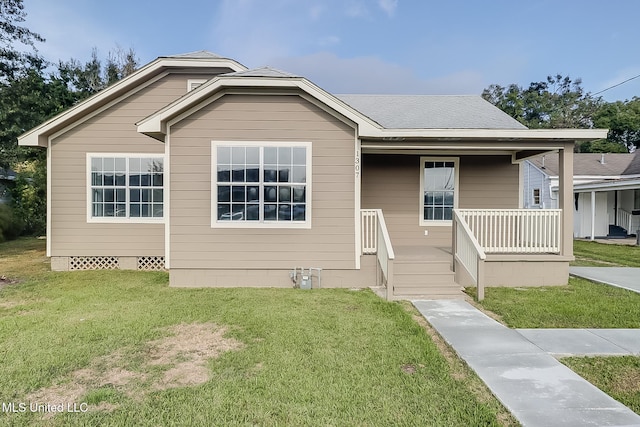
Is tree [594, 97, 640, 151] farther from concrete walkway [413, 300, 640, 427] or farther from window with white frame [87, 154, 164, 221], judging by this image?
window with white frame [87, 154, 164, 221]

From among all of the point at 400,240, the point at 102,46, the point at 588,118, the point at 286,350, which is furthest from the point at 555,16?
the point at 102,46

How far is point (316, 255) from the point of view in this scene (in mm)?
7590

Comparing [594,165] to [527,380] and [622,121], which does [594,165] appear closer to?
[622,121]

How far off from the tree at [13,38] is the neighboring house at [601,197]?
22.0 meters

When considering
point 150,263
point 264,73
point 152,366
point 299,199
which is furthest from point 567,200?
point 150,263

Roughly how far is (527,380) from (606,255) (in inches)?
470

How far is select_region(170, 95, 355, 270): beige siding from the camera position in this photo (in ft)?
24.5

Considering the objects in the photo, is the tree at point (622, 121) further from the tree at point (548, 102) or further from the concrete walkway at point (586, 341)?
the concrete walkway at point (586, 341)

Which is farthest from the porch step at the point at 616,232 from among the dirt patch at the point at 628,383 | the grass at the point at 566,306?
the dirt patch at the point at 628,383

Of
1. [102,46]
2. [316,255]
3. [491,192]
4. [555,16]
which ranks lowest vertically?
[316,255]

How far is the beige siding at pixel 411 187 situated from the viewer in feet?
32.0

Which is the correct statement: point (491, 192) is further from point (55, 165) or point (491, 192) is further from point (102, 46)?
point (102, 46)

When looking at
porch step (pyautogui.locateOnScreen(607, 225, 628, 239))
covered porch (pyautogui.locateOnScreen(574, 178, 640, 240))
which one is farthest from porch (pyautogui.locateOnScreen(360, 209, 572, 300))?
porch step (pyautogui.locateOnScreen(607, 225, 628, 239))

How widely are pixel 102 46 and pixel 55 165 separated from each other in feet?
87.8
